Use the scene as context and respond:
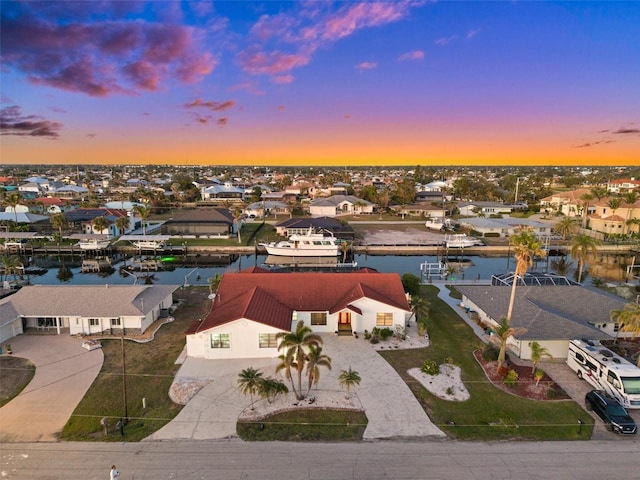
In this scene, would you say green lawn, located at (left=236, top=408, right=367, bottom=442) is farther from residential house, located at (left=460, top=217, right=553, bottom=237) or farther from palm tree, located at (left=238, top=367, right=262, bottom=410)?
residential house, located at (left=460, top=217, right=553, bottom=237)

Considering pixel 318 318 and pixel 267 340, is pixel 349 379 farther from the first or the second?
pixel 318 318

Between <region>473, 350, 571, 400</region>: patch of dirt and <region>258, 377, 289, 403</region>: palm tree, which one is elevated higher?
<region>258, 377, 289, 403</region>: palm tree

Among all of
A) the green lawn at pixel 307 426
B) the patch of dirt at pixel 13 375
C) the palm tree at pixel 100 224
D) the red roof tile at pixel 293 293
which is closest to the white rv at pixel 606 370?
the red roof tile at pixel 293 293

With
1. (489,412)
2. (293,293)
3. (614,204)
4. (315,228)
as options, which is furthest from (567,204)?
(489,412)

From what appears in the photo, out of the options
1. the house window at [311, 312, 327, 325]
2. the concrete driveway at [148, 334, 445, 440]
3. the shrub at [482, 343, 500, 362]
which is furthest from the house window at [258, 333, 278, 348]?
the shrub at [482, 343, 500, 362]

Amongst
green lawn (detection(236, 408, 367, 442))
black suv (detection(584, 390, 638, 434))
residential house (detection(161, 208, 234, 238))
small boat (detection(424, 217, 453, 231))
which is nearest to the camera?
green lawn (detection(236, 408, 367, 442))

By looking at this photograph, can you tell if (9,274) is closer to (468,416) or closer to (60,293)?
(60,293)
